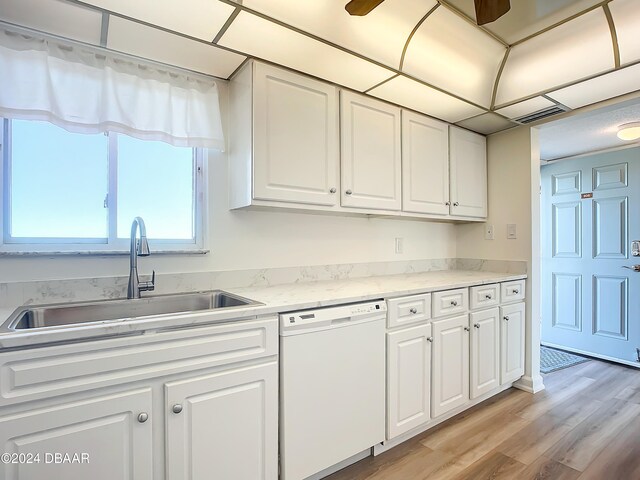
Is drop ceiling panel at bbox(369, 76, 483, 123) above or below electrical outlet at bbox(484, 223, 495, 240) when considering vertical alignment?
above

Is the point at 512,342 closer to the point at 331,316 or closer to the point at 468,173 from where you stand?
the point at 468,173

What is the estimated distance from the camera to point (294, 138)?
188cm

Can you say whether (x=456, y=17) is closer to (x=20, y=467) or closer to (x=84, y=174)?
(x=84, y=174)

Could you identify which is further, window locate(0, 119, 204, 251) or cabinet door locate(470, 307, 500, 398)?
cabinet door locate(470, 307, 500, 398)

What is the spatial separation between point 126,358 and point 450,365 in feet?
6.00

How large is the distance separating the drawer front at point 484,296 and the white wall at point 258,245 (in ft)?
2.11

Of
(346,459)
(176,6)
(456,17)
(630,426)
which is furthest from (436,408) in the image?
(176,6)

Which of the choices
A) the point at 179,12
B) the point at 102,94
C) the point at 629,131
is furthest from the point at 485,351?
the point at 102,94

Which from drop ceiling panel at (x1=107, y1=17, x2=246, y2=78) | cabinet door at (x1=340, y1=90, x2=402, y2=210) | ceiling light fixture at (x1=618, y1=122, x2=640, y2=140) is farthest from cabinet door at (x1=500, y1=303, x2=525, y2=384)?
drop ceiling panel at (x1=107, y1=17, x2=246, y2=78)

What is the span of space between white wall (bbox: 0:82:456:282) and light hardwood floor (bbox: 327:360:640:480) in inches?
47.7

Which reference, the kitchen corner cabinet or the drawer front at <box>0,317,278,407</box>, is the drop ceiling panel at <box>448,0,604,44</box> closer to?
the kitchen corner cabinet

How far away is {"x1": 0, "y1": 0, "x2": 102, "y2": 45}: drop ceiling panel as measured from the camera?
134 cm

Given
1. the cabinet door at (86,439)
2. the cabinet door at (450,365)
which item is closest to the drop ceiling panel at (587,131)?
the cabinet door at (450,365)

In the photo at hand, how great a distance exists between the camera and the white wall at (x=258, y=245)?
1.56 metres
